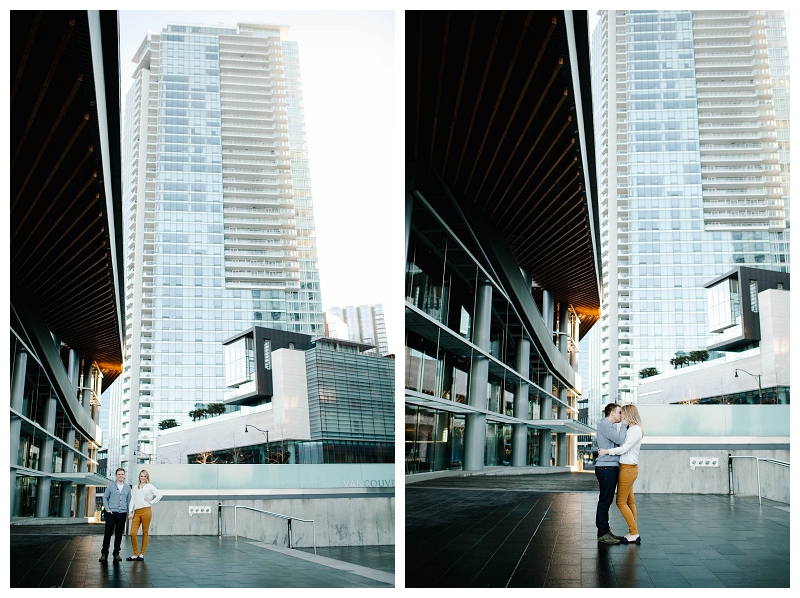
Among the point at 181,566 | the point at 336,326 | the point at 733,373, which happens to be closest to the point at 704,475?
the point at 733,373

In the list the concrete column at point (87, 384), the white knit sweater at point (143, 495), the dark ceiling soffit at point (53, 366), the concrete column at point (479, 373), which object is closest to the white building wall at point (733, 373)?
the concrete column at point (479, 373)

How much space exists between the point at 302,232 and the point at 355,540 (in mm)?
6696

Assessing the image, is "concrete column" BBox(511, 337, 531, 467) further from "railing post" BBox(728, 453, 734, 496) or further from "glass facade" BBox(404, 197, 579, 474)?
"railing post" BBox(728, 453, 734, 496)

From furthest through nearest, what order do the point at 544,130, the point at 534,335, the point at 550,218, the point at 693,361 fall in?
the point at 534,335 < the point at 693,361 < the point at 550,218 < the point at 544,130

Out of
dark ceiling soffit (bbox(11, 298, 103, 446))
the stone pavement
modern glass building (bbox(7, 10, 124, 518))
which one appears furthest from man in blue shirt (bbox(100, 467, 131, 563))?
dark ceiling soffit (bbox(11, 298, 103, 446))

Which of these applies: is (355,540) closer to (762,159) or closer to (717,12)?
(762,159)

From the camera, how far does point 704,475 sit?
9914 mm

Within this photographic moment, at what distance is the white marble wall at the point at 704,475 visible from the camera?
9086 millimetres

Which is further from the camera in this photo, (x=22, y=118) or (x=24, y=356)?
(x=24, y=356)

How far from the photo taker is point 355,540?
10.8 m

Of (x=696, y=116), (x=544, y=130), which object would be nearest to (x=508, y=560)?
(x=544, y=130)

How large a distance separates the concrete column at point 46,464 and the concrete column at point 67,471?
0.81 feet

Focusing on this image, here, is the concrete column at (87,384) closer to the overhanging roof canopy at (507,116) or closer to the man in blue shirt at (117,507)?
the man in blue shirt at (117,507)

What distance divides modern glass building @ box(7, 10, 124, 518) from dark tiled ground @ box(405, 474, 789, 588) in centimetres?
497
